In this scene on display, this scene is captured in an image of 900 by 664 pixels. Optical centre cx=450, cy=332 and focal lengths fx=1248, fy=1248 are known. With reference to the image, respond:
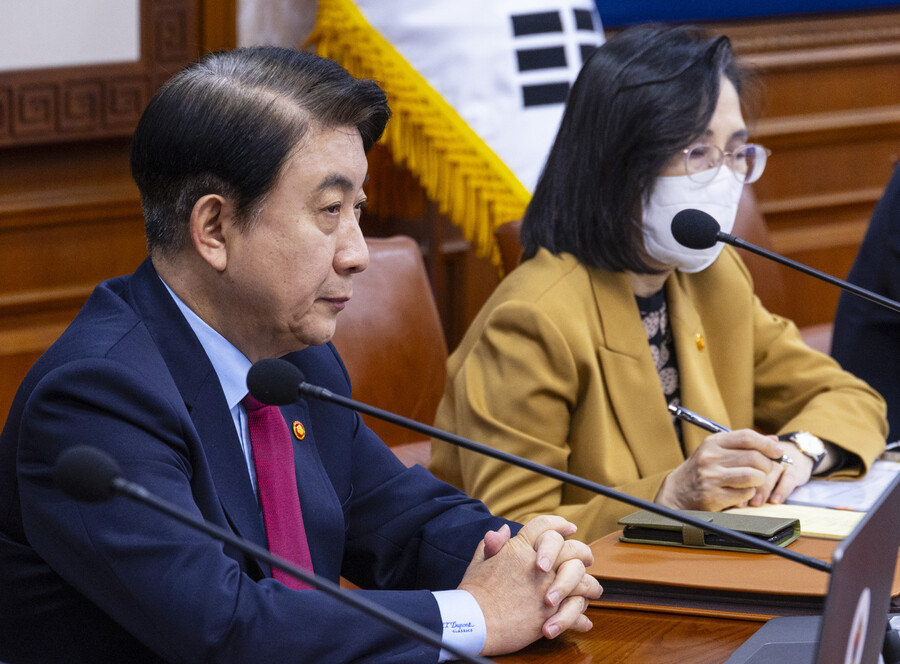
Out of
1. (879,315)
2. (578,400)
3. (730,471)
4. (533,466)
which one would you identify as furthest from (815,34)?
(533,466)

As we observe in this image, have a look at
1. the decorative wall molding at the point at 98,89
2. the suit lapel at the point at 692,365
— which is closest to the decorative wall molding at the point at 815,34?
the decorative wall molding at the point at 98,89

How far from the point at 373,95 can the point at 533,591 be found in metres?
0.58

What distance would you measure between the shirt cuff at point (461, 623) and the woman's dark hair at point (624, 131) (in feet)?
2.83

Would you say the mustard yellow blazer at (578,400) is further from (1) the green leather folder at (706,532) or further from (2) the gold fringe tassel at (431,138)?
(2) the gold fringe tassel at (431,138)

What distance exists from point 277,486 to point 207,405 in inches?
5.0

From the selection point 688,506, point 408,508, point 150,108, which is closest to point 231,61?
point 150,108

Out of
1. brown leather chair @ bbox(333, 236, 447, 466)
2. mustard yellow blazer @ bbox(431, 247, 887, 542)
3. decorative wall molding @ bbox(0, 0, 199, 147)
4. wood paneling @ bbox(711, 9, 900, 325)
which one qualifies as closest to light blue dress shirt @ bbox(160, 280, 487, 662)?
mustard yellow blazer @ bbox(431, 247, 887, 542)

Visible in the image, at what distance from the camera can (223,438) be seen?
Result: 1337 millimetres

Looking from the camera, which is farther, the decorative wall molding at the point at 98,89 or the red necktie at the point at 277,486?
the decorative wall molding at the point at 98,89

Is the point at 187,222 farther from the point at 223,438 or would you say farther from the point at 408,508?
the point at 408,508

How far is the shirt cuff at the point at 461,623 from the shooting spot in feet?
4.11

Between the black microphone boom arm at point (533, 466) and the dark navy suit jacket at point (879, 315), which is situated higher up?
the black microphone boom arm at point (533, 466)

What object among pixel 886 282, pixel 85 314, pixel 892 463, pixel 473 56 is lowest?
pixel 892 463

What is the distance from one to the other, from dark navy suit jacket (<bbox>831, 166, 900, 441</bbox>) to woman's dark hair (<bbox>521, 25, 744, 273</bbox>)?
2.16ft
